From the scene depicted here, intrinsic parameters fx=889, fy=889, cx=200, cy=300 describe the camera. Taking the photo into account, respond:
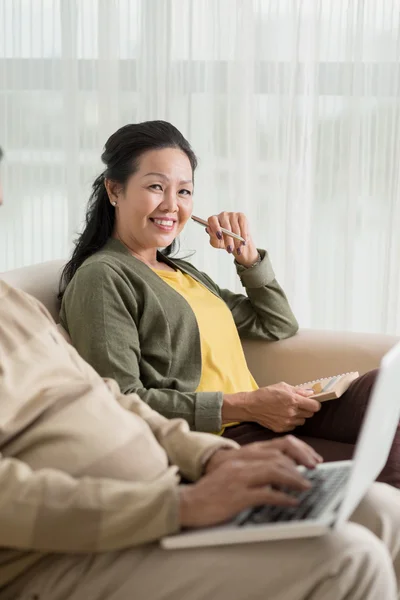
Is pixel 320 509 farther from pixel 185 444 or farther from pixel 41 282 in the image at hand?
pixel 41 282

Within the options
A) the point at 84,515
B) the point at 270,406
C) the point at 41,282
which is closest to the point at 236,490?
the point at 84,515

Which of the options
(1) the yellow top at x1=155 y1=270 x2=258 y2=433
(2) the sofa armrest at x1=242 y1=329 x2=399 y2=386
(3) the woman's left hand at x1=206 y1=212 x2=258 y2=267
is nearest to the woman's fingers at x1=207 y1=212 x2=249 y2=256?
(3) the woman's left hand at x1=206 y1=212 x2=258 y2=267

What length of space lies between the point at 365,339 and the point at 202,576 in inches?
49.9

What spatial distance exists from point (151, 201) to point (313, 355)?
0.59 m

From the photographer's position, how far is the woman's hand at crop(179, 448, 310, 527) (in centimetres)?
117

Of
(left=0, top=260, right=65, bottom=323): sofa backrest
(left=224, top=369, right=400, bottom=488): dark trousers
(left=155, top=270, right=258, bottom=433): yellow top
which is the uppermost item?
(left=0, top=260, right=65, bottom=323): sofa backrest

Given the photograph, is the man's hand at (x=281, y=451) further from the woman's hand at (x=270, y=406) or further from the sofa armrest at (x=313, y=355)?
the sofa armrest at (x=313, y=355)

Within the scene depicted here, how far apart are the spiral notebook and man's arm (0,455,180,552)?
90 cm

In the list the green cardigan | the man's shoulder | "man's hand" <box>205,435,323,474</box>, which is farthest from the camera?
the green cardigan

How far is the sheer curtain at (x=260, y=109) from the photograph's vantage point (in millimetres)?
3088

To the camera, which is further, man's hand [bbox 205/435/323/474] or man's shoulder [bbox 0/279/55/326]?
Result: man's shoulder [bbox 0/279/55/326]

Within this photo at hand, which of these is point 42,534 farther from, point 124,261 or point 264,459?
point 124,261

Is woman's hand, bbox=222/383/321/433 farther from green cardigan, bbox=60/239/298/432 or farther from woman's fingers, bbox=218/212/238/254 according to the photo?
woman's fingers, bbox=218/212/238/254

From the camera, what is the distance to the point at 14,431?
130cm
